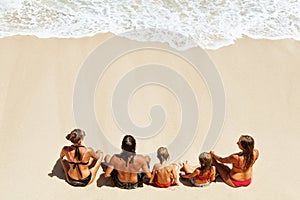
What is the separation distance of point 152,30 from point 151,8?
84 centimetres

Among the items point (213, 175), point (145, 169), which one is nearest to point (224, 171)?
point (213, 175)

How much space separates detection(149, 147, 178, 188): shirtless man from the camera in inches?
162

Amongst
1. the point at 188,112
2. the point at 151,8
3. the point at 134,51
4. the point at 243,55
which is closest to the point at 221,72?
the point at 243,55

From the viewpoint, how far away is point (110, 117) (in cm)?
509

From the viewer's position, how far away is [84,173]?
414cm

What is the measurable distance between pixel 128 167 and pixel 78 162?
51cm

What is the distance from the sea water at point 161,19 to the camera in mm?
6562

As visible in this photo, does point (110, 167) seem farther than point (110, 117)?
No

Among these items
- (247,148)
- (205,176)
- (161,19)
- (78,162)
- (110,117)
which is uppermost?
(161,19)

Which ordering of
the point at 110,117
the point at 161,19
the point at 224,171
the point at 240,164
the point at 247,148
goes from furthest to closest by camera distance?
1. the point at 161,19
2. the point at 110,117
3. the point at 224,171
4. the point at 240,164
5. the point at 247,148

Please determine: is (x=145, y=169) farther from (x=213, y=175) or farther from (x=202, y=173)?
(x=213, y=175)

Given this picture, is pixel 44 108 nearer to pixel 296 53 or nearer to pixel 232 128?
pixel 232 128

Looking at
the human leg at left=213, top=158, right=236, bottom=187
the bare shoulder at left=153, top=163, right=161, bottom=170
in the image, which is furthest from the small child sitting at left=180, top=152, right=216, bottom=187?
the bare shoulder at left=153, top=163, right=161, bottom=170

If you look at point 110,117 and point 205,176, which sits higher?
point 110,117
